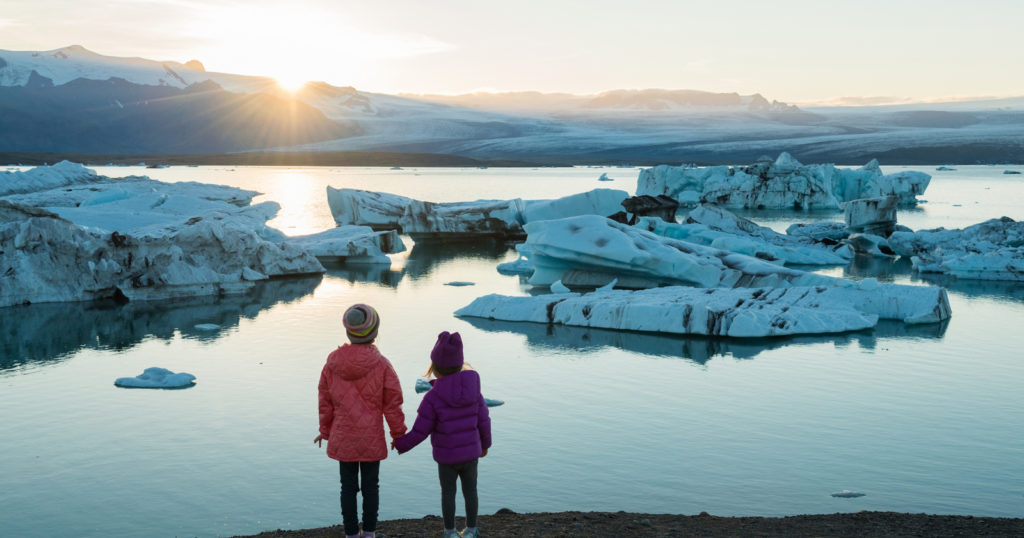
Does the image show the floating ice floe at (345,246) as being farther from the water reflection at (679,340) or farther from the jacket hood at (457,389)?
the jacket hood at (457,389)

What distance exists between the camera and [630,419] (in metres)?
6.99

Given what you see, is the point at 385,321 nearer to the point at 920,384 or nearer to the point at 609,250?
the point at 609,250

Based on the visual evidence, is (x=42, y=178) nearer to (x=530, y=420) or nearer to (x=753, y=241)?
(x=753, y=241)

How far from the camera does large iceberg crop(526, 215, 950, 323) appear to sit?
12359 mm

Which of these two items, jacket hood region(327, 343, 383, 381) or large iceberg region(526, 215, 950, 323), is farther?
large iceberg region(526, 215, 950, 323)

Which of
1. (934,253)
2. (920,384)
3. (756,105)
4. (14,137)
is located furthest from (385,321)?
(756,105)

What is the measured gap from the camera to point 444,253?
20.1 metres

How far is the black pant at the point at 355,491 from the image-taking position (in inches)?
154

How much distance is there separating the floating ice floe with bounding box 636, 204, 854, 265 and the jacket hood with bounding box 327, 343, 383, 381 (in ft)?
43.3

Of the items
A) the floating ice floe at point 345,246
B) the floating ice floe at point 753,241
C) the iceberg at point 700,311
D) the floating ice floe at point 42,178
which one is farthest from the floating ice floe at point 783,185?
the iceberg at point 700,311

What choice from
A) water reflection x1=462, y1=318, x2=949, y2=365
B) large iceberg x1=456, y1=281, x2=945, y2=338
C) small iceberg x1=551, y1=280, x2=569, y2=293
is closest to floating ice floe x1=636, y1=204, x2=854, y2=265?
small iceberg x1=551, y1=280, x2=569, y2=293

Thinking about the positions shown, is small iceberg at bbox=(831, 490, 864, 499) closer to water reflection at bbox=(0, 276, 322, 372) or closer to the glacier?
water reflection at bbox=(0, 276, 322, 372)

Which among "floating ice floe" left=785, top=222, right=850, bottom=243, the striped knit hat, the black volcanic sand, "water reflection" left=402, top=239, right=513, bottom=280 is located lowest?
"water reflection" left=402, top=239, right=513, bottom=280

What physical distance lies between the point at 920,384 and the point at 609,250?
5430 mm
